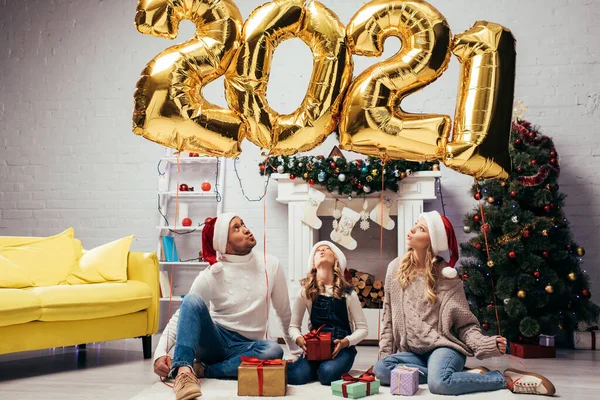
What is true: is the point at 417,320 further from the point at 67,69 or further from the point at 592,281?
the point at 67,69

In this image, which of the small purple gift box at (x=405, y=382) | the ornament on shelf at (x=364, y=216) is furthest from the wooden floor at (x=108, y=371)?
the ornament on shelf at (x=364, y=216)

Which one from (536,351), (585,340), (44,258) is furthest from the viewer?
(585,340)

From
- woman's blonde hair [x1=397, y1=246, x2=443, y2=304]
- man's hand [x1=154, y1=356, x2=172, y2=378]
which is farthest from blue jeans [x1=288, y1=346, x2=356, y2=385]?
man's hand [x1=154, y1=356, x2=172, y2=378]

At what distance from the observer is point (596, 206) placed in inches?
193

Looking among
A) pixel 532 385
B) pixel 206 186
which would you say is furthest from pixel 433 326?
pixel 206 186

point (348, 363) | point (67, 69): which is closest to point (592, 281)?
point (348, 363)

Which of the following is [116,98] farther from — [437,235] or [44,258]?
[437,235]

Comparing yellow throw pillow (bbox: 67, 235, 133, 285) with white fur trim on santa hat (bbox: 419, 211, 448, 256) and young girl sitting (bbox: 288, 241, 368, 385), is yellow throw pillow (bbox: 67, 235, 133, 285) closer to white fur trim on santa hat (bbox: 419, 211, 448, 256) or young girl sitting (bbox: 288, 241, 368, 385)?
young girl sitting (bbox: 288, 241, 368, 385)

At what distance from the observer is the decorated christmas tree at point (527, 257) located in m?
4.27

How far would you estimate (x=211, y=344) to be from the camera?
3074mm

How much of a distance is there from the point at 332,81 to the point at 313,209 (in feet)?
9.09

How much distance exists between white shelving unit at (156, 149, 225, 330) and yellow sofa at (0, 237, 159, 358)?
1309 mm

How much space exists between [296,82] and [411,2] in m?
3.41

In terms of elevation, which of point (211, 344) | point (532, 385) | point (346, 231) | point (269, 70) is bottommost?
point (532, 385)
